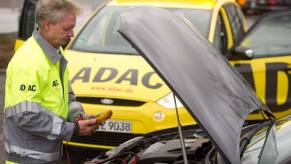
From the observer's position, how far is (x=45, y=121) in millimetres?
2877

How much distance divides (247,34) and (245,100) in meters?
3.56

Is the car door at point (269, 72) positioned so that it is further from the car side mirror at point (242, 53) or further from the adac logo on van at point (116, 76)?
the adac logo on van at point (116, 76)

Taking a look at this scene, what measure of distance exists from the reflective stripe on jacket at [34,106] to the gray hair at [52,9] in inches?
5.7

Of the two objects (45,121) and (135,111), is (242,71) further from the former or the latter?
(45,121)

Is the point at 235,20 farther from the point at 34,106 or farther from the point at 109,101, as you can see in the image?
the point at 34,106

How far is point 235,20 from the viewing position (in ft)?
25.7

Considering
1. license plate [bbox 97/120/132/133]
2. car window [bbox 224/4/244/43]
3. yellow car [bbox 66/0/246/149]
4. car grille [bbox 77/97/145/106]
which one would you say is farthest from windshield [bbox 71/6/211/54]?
license plate [bbox 97/120/132/133]

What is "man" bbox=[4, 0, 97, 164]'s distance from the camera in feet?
9.37

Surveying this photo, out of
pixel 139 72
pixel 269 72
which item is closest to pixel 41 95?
pixel 139 72

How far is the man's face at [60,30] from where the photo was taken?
9.64 ft

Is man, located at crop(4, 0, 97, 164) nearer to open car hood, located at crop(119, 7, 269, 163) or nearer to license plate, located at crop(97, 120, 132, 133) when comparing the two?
open car hood, located at crop(119, 7, 269, 163)

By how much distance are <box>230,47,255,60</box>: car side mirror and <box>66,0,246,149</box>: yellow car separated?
Answer: 0.30 m

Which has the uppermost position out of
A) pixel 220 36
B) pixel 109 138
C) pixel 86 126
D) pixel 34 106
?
pixel 34 106

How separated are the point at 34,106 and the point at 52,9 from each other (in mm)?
479
